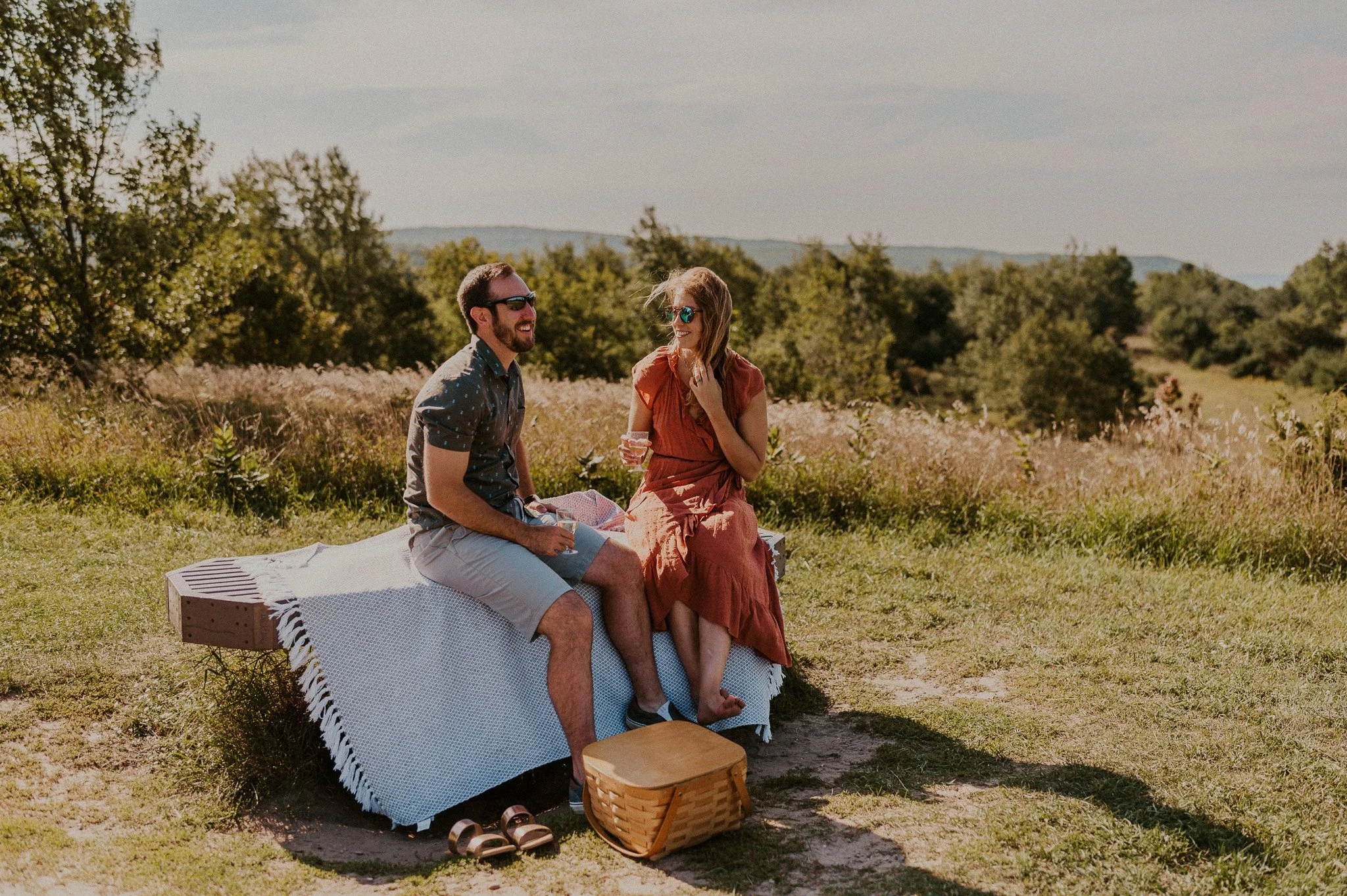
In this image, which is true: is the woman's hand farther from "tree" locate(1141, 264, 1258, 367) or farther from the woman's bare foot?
"tree" locate(1141, 264, 1258, 367)

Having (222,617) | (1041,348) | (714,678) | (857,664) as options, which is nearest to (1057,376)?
(1041,348)

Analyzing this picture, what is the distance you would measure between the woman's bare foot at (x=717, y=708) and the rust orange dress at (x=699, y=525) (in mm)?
252

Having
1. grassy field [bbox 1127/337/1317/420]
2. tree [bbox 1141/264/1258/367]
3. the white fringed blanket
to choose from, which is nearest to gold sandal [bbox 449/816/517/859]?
the white fringed blanket

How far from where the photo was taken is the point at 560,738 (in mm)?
3840

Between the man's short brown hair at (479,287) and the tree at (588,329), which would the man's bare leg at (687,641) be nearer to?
the man's short brown hair at (479,287)

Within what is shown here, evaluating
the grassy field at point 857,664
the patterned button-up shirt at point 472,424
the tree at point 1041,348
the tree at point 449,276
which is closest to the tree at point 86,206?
the grassy field at point 857,664

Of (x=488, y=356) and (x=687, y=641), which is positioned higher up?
(x=488, y=356)

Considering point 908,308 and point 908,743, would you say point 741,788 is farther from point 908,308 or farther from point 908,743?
point 908,308

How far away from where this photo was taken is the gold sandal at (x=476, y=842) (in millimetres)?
3133

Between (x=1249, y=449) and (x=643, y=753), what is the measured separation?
598 centimetres

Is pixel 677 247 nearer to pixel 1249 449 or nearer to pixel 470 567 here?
pixel 1249 449

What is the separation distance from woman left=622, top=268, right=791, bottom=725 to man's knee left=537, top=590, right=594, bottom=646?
0.51 metres

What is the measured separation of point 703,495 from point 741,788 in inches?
52.3

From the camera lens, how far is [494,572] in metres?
3.66
